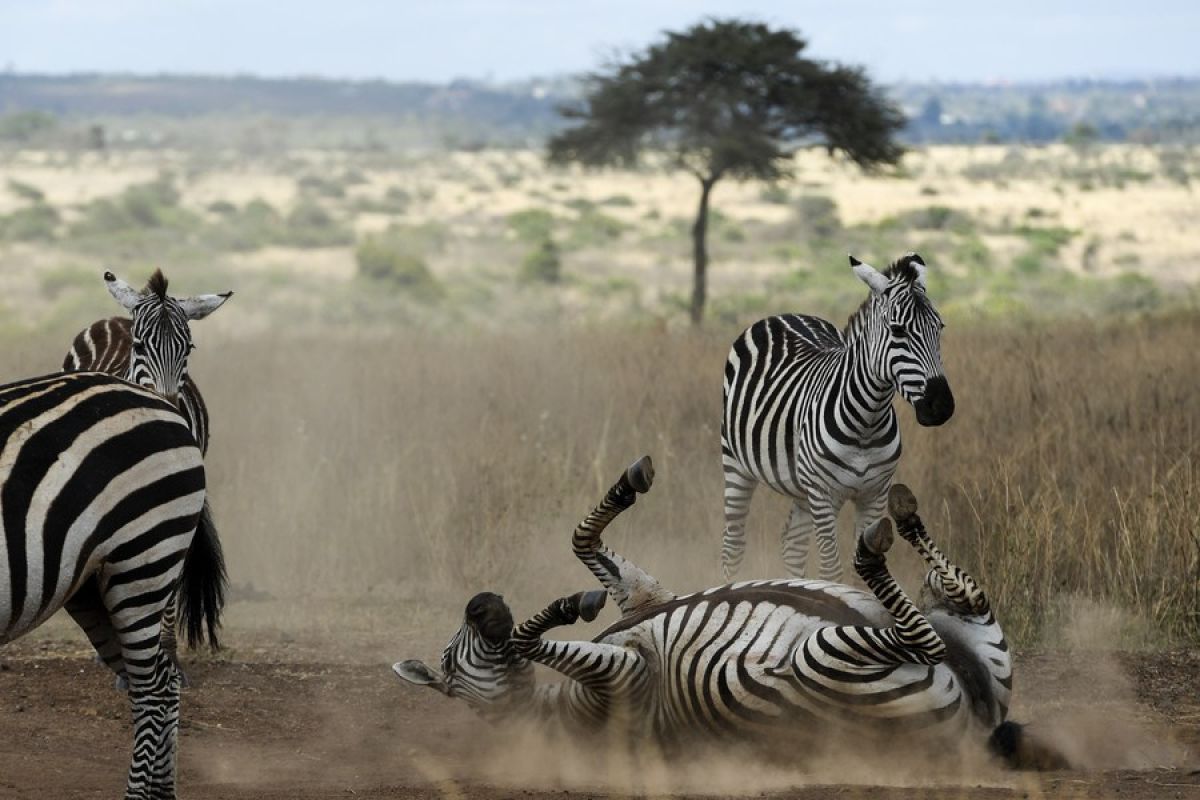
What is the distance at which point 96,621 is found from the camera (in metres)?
4.83

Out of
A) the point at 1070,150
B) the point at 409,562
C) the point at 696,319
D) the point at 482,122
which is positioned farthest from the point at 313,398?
the point at 482,122

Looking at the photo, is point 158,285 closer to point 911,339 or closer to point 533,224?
point 911,339

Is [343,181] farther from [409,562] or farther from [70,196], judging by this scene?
[409,562]

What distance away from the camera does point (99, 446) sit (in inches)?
173

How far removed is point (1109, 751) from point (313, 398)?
7918mm

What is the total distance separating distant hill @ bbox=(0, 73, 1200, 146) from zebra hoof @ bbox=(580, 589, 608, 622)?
8814cm

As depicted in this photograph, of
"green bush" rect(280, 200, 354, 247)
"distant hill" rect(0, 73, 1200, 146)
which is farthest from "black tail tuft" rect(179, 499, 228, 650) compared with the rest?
"distant hill" rect(0, 73, 1200, 146)

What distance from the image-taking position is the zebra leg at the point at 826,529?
7.27 meters

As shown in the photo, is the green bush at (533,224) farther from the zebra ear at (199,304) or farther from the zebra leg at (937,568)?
the zebra leg at (937,568)

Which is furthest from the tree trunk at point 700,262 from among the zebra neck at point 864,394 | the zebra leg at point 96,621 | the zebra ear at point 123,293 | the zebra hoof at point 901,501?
the zebra leg at point 96,621

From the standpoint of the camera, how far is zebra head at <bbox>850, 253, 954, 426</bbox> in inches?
257

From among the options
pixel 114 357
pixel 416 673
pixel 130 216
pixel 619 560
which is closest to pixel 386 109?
pixel 130 216

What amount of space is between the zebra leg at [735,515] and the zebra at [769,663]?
8.85 ft

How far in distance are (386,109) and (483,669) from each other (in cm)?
13568
